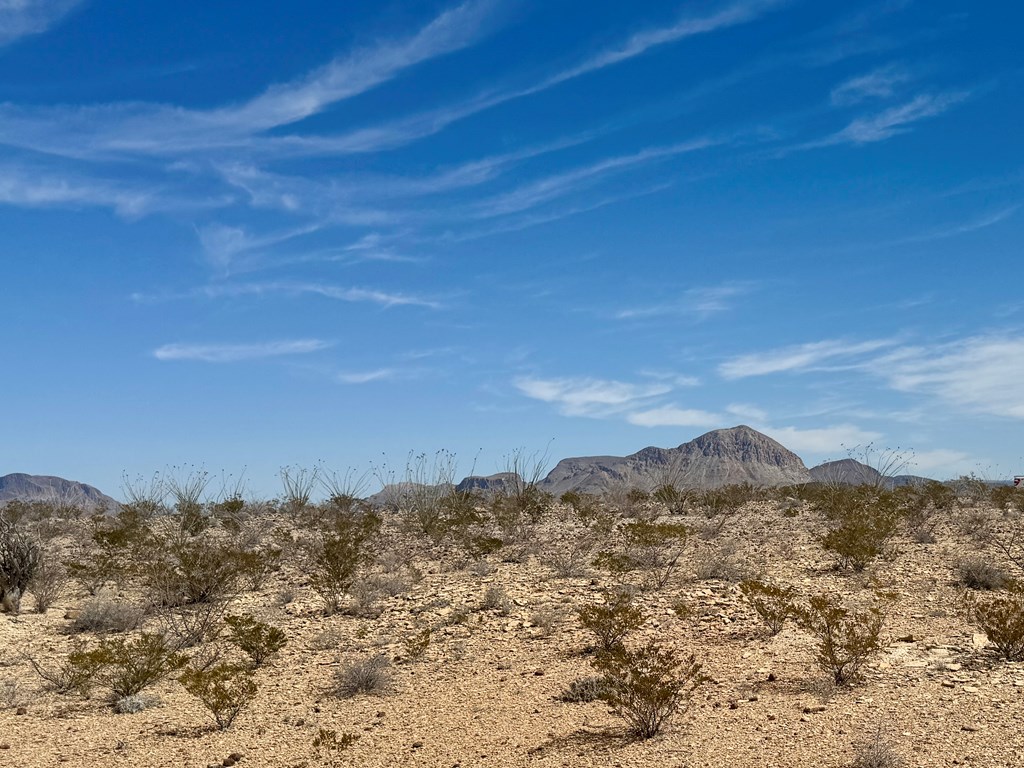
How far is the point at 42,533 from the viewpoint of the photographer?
2481 centimetres

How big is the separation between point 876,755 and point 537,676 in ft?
13.0

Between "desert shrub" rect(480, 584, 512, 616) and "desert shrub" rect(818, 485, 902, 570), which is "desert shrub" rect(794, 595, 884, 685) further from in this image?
"desert shrub" rect(818, 485, 902, 570)

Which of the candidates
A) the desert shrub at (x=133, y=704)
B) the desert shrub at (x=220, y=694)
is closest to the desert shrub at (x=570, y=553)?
the desert shrub at (x=220, y=694)

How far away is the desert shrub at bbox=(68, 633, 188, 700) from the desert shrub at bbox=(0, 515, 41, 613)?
5513mm

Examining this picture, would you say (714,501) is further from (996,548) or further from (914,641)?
(914,641)

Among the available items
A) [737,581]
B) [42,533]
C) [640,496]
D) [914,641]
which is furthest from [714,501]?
[42,533]

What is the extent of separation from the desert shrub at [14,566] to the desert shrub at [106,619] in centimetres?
223

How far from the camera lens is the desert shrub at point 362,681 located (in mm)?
8914

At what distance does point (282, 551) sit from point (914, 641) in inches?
580

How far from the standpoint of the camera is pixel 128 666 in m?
9.21

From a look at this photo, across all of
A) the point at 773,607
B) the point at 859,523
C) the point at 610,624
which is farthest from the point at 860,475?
the point at 610,624

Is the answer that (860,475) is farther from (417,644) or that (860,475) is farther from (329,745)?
(329,745)

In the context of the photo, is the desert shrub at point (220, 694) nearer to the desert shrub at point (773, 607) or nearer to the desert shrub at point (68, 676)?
the desert shrub at point (68, 676)

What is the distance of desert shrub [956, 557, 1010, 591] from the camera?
40.8 ft
